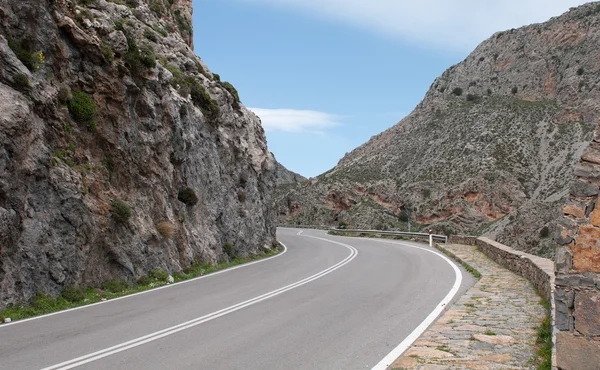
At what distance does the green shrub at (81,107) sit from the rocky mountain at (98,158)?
0.10 ft

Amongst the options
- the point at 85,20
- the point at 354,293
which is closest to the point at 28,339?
the point at 354,293

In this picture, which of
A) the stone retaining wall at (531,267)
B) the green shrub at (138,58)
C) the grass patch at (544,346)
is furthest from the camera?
the green shrub at (138,58)

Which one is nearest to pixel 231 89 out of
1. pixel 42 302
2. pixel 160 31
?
pixel 160 31

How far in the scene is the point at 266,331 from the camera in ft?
26.8

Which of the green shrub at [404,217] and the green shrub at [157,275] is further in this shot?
the green shrub at [404,217]

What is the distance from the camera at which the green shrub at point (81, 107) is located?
1405 cm

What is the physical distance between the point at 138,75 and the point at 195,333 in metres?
11.9

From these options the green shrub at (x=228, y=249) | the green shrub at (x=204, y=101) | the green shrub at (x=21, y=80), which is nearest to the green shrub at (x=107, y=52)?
the green shrub at (x=21, y=80)

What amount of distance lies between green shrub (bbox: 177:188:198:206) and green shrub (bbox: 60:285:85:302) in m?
7.55

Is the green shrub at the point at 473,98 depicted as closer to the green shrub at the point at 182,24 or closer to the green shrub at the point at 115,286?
the green shrub at the point at 182,24

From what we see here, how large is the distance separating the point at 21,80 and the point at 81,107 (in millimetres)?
2410

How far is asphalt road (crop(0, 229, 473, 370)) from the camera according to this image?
21.5 feet

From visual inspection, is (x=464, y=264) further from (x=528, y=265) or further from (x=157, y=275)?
(x=157, y=275)

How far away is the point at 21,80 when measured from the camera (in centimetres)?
1182
